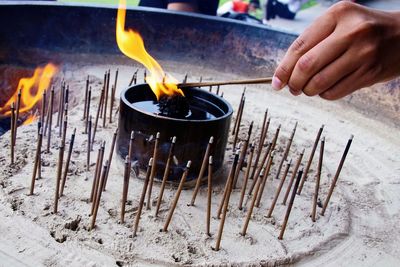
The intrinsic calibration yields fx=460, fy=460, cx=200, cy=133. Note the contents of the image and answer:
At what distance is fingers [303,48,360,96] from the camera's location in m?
1.88

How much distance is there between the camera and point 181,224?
2.44m

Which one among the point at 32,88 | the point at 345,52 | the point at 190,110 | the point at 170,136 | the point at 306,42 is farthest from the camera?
the point at 32,88

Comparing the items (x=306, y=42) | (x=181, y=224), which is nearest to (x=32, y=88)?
(x=181, y=224)

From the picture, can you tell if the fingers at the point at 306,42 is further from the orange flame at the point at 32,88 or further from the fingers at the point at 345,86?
the orange flame at the point at 32,88

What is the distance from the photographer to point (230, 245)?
7.65ft

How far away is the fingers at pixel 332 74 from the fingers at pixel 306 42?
109mm

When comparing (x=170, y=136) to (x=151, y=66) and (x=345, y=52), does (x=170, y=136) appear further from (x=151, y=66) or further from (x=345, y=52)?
(x=345, y=52)

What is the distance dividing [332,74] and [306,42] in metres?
0.18

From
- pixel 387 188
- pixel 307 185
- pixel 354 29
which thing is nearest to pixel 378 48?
pixel 354 29

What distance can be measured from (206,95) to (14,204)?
1429 mm

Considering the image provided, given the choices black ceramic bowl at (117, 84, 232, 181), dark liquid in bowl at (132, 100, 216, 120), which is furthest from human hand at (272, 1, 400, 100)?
dark liquid in bowl at (132, 100, 216, 120)

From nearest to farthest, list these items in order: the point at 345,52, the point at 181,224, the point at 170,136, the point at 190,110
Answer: the point at 345,52 → the point at 181,224 → the point at 170,136 → the point at 190,110

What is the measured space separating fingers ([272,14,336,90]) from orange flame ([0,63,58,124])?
7.80ft

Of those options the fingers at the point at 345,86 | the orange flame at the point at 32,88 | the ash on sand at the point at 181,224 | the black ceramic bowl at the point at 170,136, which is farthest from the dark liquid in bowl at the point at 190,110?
the orange flame at the point at 32,88
